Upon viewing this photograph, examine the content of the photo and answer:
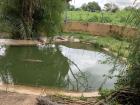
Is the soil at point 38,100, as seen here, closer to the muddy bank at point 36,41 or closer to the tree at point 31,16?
the muddy bank at point 36,41

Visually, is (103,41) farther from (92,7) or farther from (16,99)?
(16,99)

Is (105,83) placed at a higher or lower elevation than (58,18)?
lower

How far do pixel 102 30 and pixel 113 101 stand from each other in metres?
11.1

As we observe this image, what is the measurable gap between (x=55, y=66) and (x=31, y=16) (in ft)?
16.7

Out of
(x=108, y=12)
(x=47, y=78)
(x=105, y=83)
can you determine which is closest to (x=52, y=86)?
(x=47, y=78)

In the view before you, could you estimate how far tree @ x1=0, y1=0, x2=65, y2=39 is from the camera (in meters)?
14.6

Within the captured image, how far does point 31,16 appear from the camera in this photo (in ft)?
48.8

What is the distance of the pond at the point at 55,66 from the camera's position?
839 cm

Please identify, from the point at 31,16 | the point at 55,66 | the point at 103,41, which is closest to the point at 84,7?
the point at 103,41

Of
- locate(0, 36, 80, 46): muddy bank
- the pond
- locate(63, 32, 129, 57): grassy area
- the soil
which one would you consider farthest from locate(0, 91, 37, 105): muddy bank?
locate(0, 36, 80, 46): muddy bank

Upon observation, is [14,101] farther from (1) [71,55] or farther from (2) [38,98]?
(1) [71,55]

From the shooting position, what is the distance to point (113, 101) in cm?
630

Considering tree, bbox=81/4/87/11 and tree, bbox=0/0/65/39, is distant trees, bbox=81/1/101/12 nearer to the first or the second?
tree, bbox=81/4/87/11

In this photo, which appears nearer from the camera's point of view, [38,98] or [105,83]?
[38,98]
